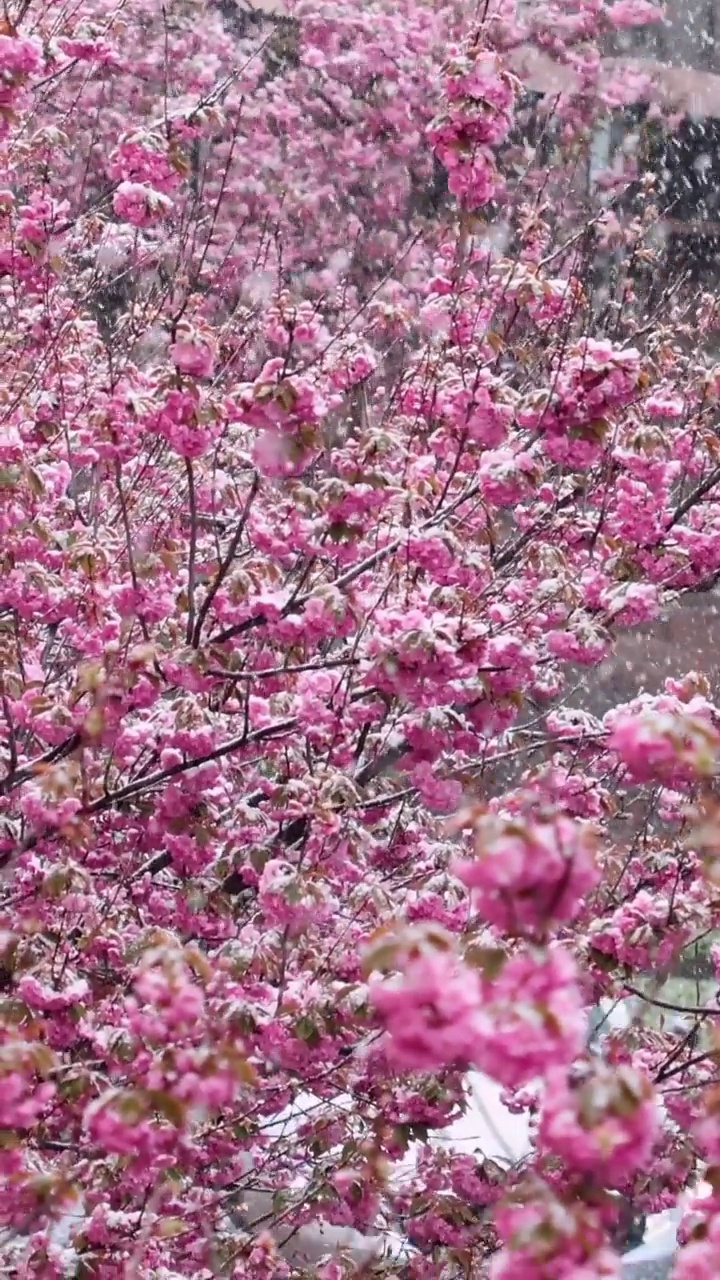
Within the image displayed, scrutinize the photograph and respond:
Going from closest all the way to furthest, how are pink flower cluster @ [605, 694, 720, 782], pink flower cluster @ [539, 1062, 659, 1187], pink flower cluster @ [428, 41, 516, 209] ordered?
pink flower cluster @ [539, 1062, 659, 1187], pink flower cluster @ [605, 694, 720, 782], pink flower cluster @ [428, 41, 516, 209]

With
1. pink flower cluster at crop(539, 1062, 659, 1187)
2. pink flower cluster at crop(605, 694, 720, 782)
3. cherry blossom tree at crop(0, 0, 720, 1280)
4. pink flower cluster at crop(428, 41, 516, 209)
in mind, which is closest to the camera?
pink flower cluster at crop(539, 1062, 659, 1187)

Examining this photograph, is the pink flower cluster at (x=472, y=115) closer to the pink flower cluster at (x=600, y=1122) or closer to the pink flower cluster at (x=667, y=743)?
the pink flower cluster at (x=667, y=743)

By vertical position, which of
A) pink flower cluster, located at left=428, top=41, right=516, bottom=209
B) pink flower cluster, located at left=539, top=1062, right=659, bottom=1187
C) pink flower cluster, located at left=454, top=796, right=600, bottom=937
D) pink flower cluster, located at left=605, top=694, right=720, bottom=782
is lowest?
pink flower cluster, located at left=539, top=1062, right=659, bottom=1187

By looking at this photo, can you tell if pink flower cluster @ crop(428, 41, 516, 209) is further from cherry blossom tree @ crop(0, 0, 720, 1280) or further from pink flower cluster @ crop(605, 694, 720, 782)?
pink flower cluster @ crop(605, 694, 720, 782)

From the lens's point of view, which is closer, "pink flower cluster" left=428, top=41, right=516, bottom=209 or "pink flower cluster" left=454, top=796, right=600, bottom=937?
"pink flower cluster" left=454, top=796, right=600, bottom=937

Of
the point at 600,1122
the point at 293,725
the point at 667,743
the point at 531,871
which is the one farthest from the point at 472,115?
the point at 600,1122

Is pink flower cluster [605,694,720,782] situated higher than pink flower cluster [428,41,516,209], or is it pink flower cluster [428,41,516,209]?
pink flower cluster [428,41,516,209]

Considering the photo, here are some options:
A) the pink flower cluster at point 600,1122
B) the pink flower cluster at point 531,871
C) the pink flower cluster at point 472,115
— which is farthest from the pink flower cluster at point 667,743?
the pink flower cluster at point 472,115

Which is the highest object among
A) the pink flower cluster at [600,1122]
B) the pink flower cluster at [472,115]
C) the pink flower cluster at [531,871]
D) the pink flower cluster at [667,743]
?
the pink flower cluster at [472,115]

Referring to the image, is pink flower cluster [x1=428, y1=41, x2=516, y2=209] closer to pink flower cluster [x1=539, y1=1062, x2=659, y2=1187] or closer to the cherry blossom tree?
the cherry blossom tree

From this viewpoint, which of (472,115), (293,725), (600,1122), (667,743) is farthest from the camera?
(293,725)

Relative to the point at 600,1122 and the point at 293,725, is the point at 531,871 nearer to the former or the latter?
the point at 600,1122

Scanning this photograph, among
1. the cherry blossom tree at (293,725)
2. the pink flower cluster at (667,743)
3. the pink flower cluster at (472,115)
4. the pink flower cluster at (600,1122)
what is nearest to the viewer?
the pink flower cluster at (600,1122)

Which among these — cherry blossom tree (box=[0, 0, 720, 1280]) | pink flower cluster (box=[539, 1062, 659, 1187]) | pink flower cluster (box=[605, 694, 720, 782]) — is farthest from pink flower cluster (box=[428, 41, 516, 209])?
pink flower cluster (box=[539, 1062, 659, 1187])
